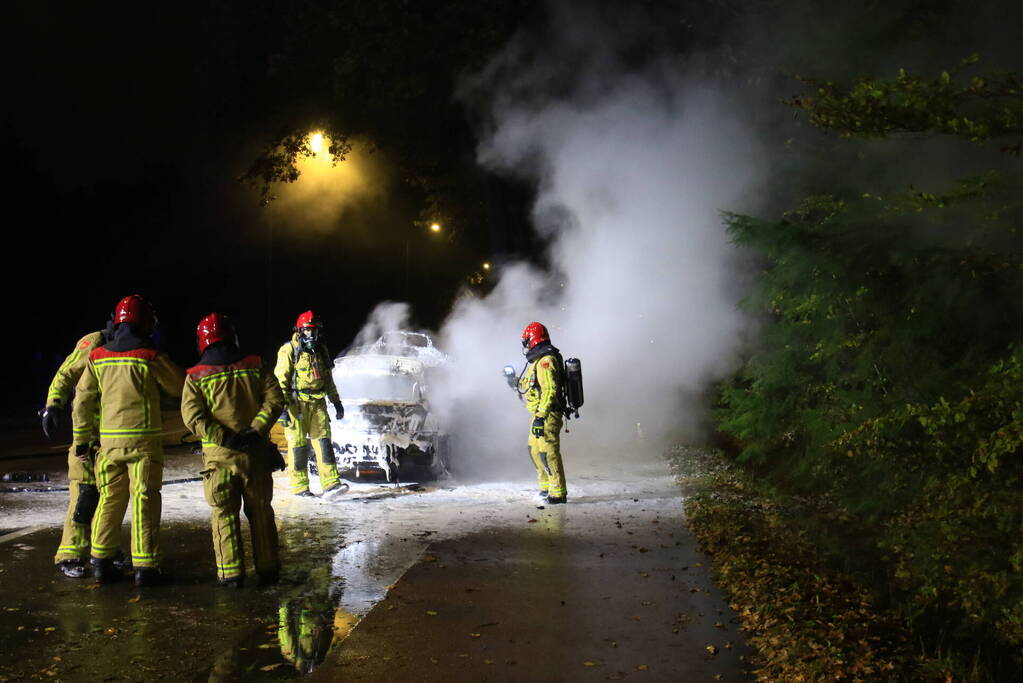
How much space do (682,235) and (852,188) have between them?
17.3ft

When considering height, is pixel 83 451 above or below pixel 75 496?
above

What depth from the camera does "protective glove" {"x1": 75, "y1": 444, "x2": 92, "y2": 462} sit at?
6.98m

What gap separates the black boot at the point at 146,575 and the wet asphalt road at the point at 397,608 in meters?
0.11

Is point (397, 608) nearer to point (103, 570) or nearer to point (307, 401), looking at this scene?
point (103, 570)

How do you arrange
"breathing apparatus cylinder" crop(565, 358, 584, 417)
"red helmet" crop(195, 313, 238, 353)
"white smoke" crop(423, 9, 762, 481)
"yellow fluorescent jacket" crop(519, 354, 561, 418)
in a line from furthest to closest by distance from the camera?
"white smoke" crop(423, 9, 762, 481) → "breathing apparatus cylinder" crop(565, 358, 584, 417) → "yellow fluorescent jacket" crop(519, 354, 561, 418) → "red helmet" crop(195, 313, 238, 353)

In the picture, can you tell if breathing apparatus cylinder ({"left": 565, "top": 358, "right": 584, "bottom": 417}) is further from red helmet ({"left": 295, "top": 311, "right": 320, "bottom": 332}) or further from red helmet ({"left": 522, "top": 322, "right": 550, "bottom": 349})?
red helmet ({"left": 295, "top": 311, "right": 320, "bottom": 332})

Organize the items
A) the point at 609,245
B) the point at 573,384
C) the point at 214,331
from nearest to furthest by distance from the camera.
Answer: the point at 214,331 → the point at 573,384 → the point at 609,245

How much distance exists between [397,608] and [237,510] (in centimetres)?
149

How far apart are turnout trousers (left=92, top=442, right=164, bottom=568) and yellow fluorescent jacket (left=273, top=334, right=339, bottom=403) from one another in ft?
12.9

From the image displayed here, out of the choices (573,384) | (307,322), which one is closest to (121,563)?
(307,322)

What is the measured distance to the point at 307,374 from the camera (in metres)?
10.8

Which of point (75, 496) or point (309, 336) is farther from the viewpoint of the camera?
point (309, 336)

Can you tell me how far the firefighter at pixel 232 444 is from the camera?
6660mm

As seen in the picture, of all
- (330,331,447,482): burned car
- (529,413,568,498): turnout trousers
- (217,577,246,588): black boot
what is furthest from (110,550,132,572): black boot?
(529,413,568,498): turnout trousers
